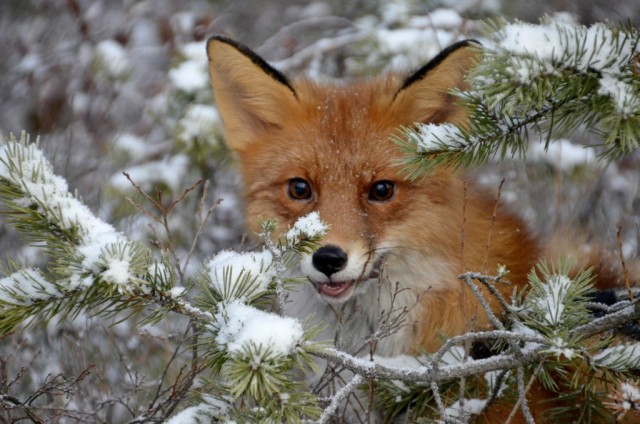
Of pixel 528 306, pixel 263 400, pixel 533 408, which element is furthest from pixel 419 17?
pixel 263 400

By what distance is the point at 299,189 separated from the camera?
3.60 metres

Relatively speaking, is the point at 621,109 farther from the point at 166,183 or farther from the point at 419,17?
the point at 419,17

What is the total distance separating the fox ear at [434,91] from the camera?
10.7 ft

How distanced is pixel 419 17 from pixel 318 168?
140 inches

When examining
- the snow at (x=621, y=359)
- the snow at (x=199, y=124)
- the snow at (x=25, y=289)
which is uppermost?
the snow at (x=25, y=289)

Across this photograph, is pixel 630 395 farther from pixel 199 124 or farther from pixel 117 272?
pixel 199 124

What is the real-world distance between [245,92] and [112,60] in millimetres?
3140

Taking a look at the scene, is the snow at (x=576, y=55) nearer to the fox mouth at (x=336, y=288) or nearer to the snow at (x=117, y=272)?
the snow at (x=117, y=272)

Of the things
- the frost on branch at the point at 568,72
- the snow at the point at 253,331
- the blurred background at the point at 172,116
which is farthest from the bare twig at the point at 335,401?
the blurred background at the point at 172,116

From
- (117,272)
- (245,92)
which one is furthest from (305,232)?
(245,92)

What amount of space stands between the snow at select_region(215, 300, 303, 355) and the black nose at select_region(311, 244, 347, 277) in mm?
1373

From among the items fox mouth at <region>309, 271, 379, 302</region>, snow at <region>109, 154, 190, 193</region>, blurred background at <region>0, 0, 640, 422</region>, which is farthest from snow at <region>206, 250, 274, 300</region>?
snow at <region>109, 154, 190, 193</region>

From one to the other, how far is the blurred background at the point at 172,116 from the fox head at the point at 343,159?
41.7 inches

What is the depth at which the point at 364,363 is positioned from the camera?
5.98 feet
